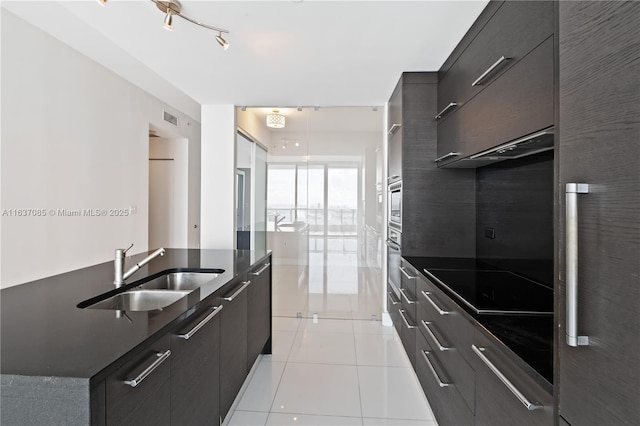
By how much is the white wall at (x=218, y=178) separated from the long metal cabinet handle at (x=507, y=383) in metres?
3.16

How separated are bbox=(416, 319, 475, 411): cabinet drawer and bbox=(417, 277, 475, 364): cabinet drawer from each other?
0.07 feet

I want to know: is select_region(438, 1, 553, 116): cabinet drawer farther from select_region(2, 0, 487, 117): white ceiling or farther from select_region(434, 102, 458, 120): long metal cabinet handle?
select_region(2, 0, 487, 117): white ceiling

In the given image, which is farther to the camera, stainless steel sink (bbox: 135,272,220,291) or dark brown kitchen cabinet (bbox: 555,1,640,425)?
stainless steel sink (bbox: 135,272,220,291)

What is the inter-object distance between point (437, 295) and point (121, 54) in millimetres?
3915

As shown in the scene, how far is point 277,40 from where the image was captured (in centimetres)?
236

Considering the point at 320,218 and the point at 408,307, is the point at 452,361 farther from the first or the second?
the point at 320,218

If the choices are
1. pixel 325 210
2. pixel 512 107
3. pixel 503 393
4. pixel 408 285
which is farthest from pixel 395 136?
pixel 503 393

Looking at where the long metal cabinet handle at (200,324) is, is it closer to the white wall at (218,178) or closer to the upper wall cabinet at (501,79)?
the upper wall cabinet at (501,79)

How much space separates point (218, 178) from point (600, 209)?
3.73m

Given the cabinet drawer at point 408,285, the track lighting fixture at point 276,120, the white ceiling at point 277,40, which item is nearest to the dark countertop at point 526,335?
the cabinet drawer at point 408,285

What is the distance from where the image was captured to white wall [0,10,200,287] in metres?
2.72

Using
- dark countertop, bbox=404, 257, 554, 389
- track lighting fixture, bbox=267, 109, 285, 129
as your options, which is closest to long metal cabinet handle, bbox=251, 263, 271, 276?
dark countertop, bbox=404, 257, 554, 389

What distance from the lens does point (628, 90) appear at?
60cm

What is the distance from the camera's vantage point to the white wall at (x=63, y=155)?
2719 millimetres
